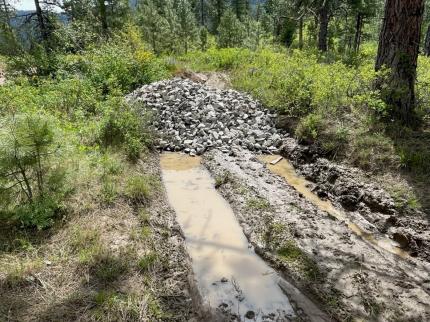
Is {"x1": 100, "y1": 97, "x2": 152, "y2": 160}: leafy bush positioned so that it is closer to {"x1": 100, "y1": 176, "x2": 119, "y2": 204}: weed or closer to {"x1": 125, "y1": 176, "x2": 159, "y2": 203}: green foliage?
{"x1": 125, "y1": 176, "x2": 159, "y2": 203}: green foliage

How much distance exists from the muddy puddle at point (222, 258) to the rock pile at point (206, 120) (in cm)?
178

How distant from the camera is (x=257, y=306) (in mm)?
3750

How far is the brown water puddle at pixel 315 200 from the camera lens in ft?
15.8

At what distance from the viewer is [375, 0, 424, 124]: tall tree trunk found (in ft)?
21.4

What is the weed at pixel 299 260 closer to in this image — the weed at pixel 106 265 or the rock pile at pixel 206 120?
the weed at pixel 106 265

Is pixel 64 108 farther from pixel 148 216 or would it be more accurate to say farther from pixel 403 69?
pixel 403 69

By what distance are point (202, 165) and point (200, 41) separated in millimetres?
28166

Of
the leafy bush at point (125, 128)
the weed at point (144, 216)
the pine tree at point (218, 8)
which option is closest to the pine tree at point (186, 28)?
the pine tree at point (218, 8)

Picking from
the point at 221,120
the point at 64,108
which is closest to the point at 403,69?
the point at 221,120

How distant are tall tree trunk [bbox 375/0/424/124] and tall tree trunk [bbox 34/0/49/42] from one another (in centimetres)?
1190

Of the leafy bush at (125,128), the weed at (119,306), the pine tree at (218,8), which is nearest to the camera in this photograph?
the weed at (119,306)

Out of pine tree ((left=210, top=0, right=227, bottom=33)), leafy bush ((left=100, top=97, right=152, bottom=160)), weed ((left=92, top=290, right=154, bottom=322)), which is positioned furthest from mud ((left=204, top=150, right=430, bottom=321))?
pine tree ((left=210, top=0, right=227, bottom=33))

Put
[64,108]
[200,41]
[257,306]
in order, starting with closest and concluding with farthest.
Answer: [257,306] < [64,108] < [200,41]

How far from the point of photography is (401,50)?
6.74m
